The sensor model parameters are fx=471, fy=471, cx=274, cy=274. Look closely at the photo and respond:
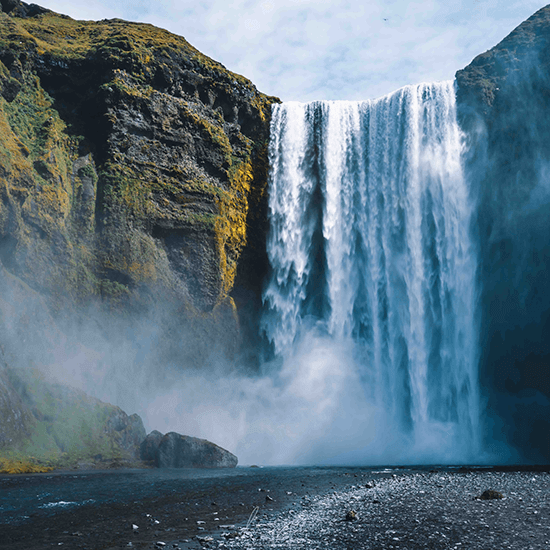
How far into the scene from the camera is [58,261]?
2498 centimetres

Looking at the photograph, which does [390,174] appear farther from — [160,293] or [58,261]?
[58,261]

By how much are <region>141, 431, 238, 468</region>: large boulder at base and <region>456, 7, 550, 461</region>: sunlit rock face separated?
16597 millimetres

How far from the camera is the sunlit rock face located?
27.6m

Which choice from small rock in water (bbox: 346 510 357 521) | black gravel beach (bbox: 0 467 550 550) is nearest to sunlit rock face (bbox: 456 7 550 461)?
black gravel beach (bbox: 0 467 550 550)

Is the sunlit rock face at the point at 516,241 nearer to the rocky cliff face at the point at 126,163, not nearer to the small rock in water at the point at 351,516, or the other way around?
the rocky cliff face at the point at 126,163

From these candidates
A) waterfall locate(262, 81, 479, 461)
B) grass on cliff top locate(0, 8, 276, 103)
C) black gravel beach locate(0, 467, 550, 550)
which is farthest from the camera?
grass on cliff top locate(0, 8, 276, 103)

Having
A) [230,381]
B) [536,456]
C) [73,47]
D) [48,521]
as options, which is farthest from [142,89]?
[536,456]

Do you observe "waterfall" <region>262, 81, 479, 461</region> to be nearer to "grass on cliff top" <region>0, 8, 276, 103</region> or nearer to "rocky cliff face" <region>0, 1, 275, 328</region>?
"rocky cliff face" <region>0, 1, 275, 328</region>

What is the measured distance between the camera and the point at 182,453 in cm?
2006

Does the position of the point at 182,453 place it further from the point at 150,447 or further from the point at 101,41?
the point at 101,41

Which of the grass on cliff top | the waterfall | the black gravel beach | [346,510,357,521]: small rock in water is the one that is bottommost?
the black gravel beach

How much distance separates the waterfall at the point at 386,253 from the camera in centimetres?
2777

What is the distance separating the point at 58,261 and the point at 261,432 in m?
14.9

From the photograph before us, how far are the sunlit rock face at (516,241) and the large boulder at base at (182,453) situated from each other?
1660 cm
